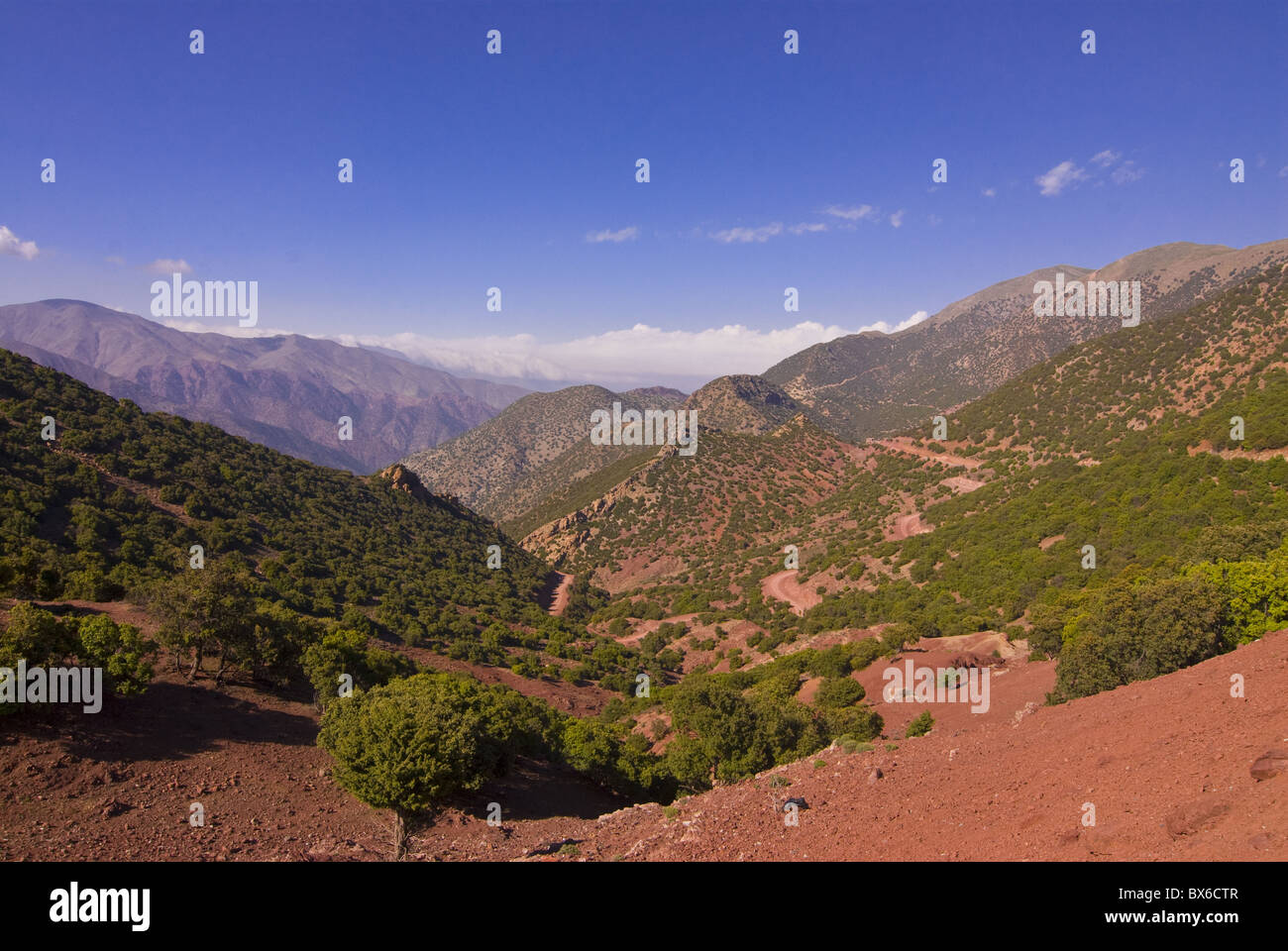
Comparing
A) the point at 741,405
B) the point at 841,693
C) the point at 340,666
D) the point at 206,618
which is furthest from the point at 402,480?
the point at 741,405

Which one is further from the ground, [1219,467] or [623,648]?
[1219,467]

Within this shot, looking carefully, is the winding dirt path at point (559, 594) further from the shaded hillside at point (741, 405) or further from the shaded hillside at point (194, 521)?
the shaded hillside at point (741, 405)

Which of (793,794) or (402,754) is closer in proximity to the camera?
(402,754)

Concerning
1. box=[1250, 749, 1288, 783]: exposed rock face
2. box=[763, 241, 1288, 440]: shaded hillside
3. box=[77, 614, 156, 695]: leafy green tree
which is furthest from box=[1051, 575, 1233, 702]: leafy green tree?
box=[763, 241, 1288, 440]: shaded hillside

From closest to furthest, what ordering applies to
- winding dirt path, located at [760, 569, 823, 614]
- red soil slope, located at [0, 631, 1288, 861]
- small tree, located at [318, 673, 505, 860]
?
1. red soil slope, located at [0, 631, 1288, 861]
2. small tree, located at [318, 673, 505, 860]
3. winding dirt path, located at [760, 569, 823, 614]

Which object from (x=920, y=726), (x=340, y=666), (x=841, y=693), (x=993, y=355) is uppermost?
(x=993, y=355)

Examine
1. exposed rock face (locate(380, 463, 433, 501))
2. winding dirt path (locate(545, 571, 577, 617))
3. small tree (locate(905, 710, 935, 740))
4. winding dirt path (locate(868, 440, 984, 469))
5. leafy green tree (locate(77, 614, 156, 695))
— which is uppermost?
winding dirt path (locate(868, 440, 984, 469))

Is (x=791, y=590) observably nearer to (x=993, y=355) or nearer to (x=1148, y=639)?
(x=1148, y=639)

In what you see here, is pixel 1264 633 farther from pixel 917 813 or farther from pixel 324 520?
pixel 324 520

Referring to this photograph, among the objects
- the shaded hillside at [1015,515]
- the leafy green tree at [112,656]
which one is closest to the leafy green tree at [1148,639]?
the shaded hillside at [1015,515]

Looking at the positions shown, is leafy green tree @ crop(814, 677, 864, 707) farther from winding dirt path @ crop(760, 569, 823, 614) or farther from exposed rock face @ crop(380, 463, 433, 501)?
exposed rock face @ crop(380, 463, 433, 501)
